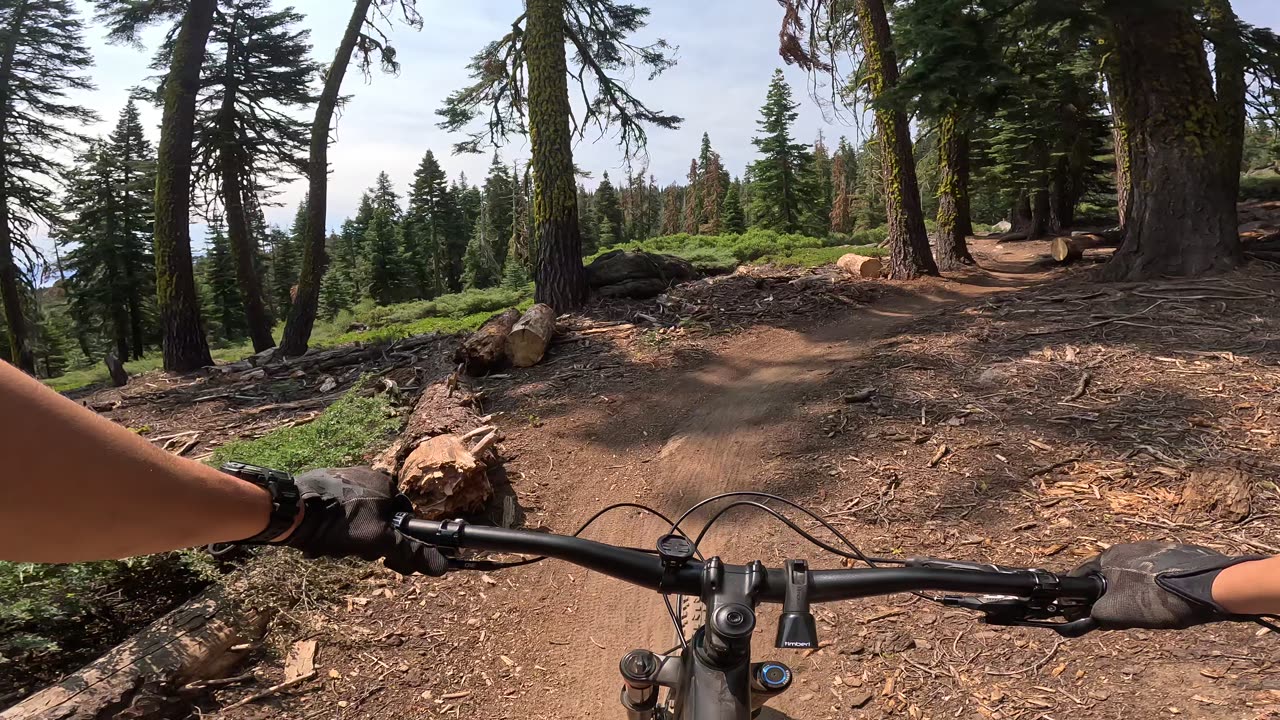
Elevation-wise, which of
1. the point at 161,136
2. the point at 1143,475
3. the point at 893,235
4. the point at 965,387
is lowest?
the point at 1143,475

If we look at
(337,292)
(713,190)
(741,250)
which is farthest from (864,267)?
(337,292)

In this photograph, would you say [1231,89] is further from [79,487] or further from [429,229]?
[429,229]

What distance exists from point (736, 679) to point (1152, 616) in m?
0.96

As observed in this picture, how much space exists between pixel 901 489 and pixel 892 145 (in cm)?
961

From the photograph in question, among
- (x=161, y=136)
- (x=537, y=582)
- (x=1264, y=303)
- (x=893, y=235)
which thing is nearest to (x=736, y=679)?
(x=537, y=582)

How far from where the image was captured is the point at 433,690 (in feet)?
12.1

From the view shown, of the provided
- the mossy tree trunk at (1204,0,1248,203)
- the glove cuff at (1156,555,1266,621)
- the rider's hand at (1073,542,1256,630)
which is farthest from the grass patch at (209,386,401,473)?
the mossy tree trunk at (1204,0,1248,203)

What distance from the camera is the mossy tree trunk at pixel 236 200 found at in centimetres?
1830

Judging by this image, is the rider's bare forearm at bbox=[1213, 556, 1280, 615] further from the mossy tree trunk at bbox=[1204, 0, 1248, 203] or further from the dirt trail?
the mossy tree trunk at bbox=[1204, 0, 1248, 203]

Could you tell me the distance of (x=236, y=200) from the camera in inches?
736

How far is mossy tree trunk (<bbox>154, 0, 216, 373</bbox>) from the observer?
501 inches

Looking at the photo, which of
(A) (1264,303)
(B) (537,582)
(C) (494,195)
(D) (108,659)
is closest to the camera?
(D) (108,659)

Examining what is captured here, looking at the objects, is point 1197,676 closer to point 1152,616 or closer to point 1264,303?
point 1152,616

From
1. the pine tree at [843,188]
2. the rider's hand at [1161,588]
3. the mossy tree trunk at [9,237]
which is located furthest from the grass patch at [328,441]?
the pine tree at [843,188]
